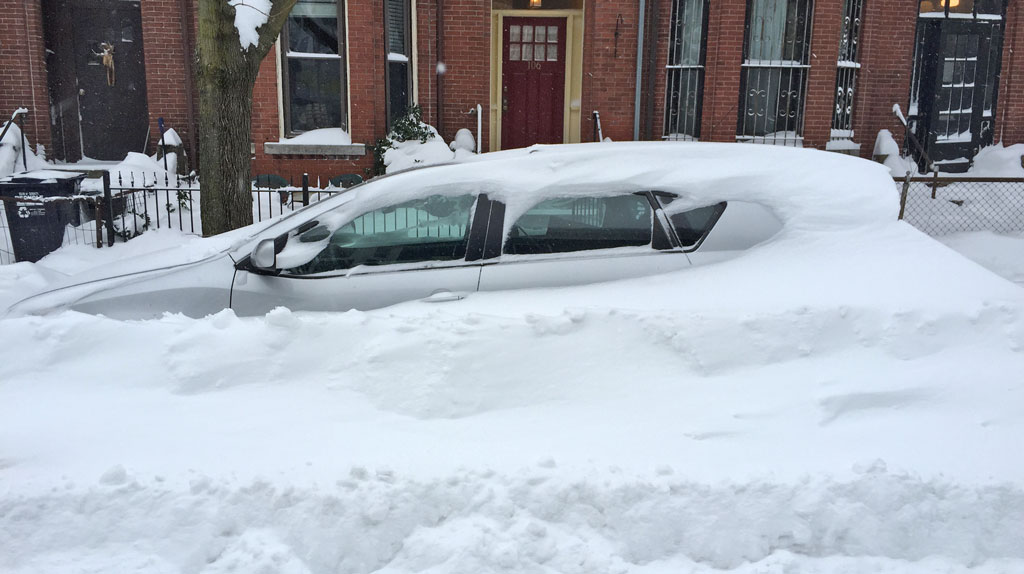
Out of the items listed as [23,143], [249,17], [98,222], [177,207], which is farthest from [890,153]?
[23,143]

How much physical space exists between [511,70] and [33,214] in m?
8.31

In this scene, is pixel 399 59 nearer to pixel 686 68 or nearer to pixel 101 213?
pixel 686 68

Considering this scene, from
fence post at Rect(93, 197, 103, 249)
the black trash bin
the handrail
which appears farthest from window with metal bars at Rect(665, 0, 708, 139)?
the black trash bin

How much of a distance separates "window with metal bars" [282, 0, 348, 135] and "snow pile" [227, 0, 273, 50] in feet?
18.1

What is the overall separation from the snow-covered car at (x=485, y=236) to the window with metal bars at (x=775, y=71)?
901 centimetres

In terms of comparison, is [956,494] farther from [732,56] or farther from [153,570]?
[732,56]

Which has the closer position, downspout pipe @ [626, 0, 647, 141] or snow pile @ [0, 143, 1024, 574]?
snow pile @ [0, 143, 1024, 574]

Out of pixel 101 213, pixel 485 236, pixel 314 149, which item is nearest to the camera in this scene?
pixel 485 236

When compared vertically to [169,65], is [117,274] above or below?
below

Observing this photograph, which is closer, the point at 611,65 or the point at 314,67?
the point at 314,67

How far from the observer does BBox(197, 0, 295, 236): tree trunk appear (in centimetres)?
724

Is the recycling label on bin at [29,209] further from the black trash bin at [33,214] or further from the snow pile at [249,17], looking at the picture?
the snow pile at [249,17]

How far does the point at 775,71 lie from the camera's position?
44.5 feet

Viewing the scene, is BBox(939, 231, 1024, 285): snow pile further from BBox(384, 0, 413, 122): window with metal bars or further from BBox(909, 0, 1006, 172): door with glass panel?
BBox(384, 0, 413, 122): window with metal bars
